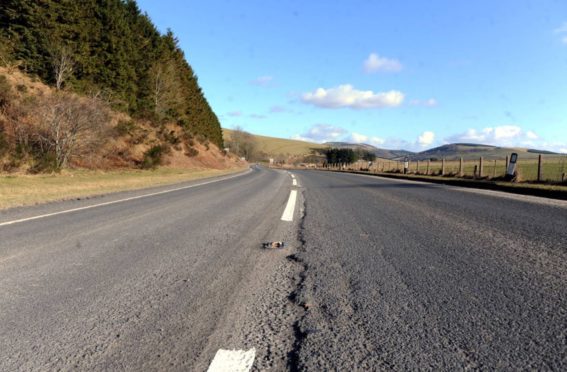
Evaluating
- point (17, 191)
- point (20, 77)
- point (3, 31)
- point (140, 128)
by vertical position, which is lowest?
point (17, 191)

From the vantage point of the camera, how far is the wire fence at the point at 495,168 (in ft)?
61.4

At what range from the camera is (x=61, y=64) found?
26.7 meters

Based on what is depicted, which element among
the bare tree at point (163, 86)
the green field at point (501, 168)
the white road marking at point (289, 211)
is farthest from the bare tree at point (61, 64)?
the green field at point (501, 168)

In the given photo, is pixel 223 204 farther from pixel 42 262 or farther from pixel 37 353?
pixel 37 353

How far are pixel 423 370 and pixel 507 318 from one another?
106cm

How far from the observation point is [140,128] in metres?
36.5

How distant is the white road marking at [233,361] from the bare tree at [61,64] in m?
29.3

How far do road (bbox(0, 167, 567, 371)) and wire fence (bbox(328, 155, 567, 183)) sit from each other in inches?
571

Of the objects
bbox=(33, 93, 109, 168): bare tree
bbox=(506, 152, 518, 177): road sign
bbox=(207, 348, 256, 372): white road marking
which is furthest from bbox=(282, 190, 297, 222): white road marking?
bbox=(33, 93, 109, 168): bare tree

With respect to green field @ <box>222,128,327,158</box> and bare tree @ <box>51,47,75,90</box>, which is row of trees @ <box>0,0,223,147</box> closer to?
bare tree @ <box>51,47,75,90</box>

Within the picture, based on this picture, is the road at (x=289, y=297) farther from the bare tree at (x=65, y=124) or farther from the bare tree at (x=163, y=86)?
the bare tree at (x=163, y=86)

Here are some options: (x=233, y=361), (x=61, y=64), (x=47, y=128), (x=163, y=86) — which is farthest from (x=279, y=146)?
(x=233, y=361)

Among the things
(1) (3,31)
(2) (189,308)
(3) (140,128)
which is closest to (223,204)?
(2) (189,308)

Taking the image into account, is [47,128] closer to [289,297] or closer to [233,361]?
[289,297]
